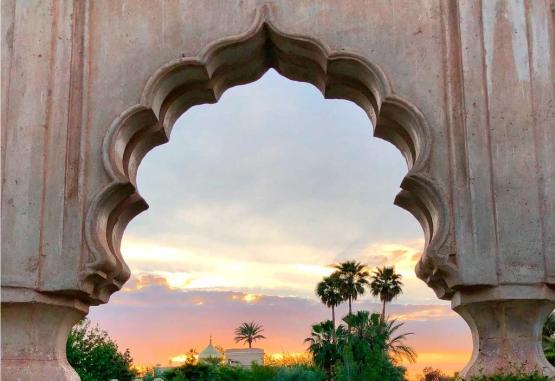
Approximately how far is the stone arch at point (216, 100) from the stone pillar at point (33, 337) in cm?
39

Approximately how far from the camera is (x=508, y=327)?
657 cm

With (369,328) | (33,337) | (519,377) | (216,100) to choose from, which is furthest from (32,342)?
(369,328)

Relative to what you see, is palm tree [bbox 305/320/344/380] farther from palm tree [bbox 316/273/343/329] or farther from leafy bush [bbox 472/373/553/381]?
leafy bush [bbox 472/373/553/381]

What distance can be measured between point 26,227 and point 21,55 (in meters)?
1.69

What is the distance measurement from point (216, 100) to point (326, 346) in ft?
99.7

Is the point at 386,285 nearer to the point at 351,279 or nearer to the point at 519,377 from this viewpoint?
the point at 351,279

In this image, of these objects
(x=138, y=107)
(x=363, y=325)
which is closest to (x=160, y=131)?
(x=138, y=107)

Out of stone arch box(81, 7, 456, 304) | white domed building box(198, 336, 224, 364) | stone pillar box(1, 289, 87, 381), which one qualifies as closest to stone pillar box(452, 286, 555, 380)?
stone arch box(81, 7, 456, 304)

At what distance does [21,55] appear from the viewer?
7.25 m

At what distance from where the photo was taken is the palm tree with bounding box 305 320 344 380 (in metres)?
36.6

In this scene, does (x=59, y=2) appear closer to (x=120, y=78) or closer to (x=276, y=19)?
(x=120, y=78)

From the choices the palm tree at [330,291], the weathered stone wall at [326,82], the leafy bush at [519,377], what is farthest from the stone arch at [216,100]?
the palm tree at [330,291]

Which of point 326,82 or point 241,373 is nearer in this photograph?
point 326,82

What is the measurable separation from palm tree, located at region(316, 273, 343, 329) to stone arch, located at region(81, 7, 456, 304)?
3852 centimetres
